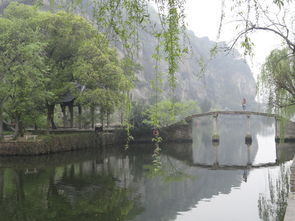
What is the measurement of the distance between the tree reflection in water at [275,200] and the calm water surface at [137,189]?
5 cm

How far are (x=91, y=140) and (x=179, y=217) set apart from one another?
76.3ft

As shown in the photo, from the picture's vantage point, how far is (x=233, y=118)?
128750 mm

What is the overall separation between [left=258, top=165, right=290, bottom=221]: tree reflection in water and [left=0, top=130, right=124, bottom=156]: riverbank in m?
18.7

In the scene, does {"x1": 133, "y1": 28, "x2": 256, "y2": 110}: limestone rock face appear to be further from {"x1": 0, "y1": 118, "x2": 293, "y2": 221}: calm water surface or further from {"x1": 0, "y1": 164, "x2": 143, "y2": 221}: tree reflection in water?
{"x1": 0, "y1": 164, "x2": 143, "y2": 221}: tree reflection in water

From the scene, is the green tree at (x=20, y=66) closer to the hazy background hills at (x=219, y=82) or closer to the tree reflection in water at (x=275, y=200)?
the tree reflection in water at (x=275, y=200)

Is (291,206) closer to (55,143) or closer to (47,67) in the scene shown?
(47,67)

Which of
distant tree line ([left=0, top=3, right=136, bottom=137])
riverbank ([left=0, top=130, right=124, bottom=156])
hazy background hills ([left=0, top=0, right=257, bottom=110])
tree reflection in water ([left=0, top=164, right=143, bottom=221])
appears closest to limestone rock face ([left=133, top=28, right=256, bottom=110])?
hazy background hills ([left=0, top=0, right=257, bottom=110])

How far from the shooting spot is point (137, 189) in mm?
16938

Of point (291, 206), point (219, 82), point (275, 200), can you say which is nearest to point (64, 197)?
point (275, 200)

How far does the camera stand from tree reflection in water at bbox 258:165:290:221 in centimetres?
1205

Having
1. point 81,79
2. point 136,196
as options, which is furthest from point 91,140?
point 136,196

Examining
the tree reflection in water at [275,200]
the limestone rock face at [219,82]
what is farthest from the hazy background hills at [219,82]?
the tree reflection in water at [275,200]

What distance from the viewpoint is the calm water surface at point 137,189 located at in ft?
42.6

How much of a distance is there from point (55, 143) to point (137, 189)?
1554 cm
